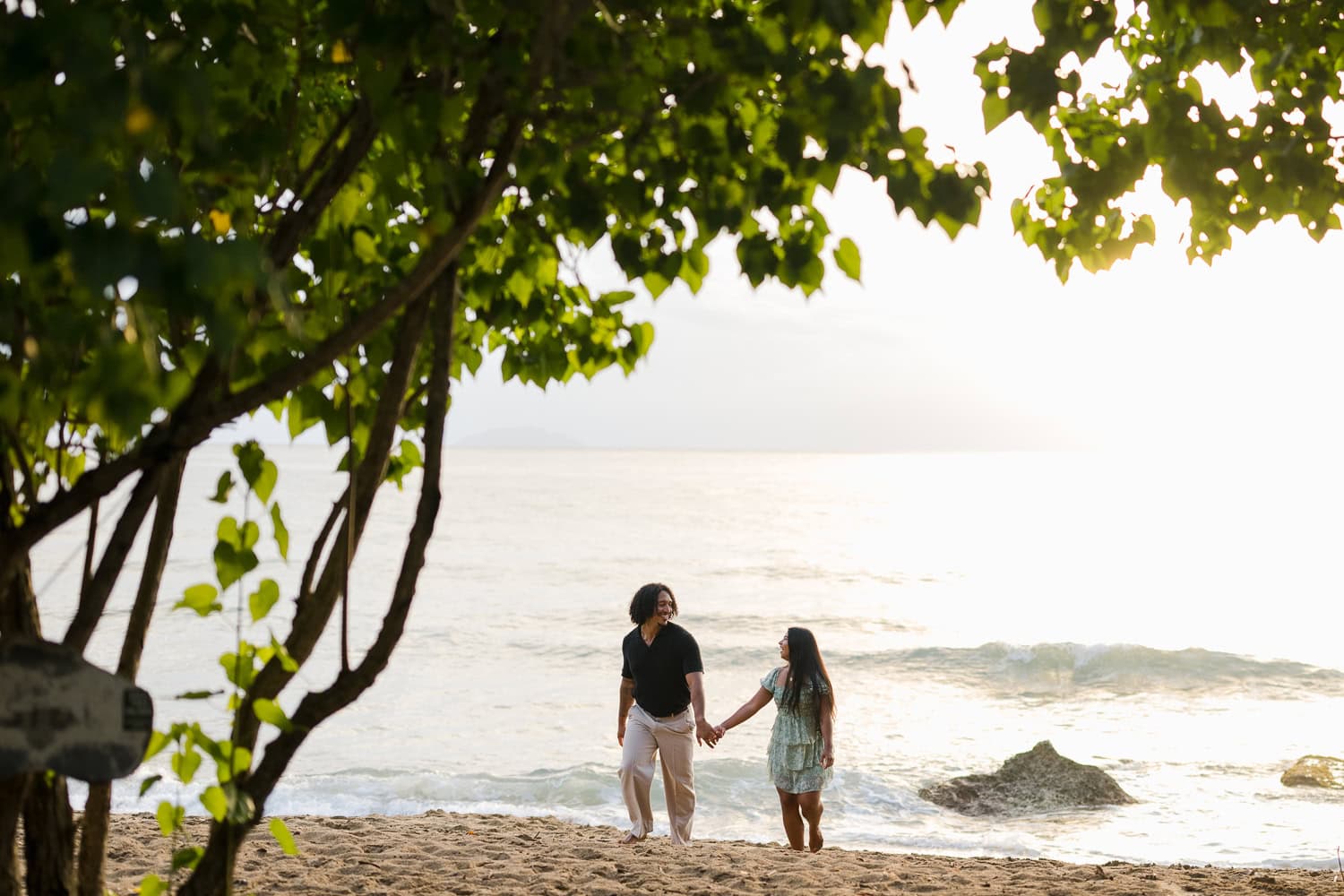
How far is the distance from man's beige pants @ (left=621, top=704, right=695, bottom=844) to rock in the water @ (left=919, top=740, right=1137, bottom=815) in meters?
5.01

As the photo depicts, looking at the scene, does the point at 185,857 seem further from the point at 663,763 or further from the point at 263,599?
the point at 663,763

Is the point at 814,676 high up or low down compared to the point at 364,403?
down

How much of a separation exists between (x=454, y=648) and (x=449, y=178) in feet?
74.0

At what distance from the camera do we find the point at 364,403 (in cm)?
311

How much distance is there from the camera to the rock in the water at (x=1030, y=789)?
39.3 ft

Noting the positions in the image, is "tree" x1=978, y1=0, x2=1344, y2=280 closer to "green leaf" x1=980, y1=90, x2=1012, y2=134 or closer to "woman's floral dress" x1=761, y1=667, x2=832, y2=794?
"green leaf" x1=980, y1=90, x2=1012, y2=134

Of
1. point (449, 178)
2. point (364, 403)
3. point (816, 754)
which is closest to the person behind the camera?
point (449, 178)

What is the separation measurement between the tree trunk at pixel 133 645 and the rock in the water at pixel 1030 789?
10152mm

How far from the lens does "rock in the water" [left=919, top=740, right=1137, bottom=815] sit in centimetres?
1198

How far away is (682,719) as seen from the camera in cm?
796

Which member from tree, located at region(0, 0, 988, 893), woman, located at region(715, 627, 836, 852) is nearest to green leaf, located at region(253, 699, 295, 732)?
tree, located at region(0, 0, 988, 893)

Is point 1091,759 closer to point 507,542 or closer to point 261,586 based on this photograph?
point 261,586

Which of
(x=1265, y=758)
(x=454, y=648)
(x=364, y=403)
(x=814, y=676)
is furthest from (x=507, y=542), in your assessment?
(x=364, y=403)

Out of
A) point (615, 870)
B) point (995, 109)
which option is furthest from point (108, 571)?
point (615, 870)
